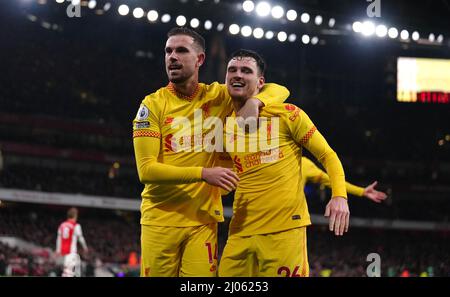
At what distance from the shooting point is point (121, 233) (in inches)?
1104

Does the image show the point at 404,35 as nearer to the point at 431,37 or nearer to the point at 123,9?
the point at 431,37

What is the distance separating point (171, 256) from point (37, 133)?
25.8 m

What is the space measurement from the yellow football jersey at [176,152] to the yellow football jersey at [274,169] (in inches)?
6.7

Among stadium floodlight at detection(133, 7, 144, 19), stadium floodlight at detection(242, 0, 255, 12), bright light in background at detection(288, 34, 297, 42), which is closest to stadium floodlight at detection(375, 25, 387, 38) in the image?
bright light in background at detection(288, 34, 297, 42)

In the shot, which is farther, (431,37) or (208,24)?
(431,37)

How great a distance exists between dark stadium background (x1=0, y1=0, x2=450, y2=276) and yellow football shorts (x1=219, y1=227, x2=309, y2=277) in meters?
18.9

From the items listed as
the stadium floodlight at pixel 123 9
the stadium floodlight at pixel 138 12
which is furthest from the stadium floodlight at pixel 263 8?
the stadium floodlight at pixel 123 9

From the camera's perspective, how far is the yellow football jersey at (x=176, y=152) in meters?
4.88

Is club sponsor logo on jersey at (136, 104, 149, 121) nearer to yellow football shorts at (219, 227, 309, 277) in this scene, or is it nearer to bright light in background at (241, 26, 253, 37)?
yellow football shorts at (219, 227, 309, 277)

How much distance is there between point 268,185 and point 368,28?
52.1ft

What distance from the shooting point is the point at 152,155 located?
4.84 meters

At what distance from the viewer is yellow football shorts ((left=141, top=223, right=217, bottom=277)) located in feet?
15.9

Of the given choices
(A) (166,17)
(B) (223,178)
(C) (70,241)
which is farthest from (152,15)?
(B) (223,178)
